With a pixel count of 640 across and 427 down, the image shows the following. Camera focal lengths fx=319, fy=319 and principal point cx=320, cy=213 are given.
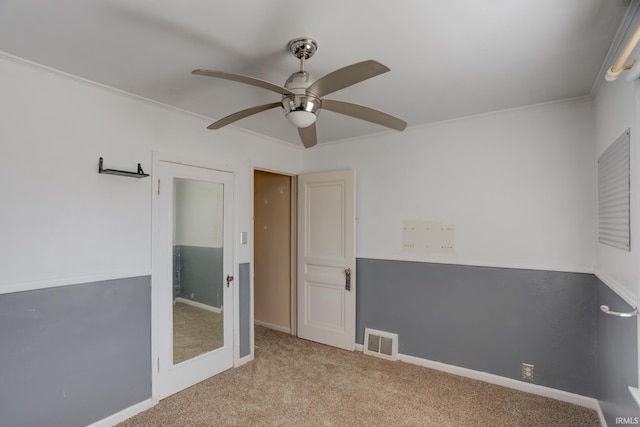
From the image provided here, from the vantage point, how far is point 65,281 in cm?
210

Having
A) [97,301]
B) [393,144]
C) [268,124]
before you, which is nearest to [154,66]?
[268,124]

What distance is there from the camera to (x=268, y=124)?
3178 mm

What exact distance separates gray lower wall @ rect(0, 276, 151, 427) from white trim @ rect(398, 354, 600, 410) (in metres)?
2.50

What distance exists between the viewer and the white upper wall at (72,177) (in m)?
1.92

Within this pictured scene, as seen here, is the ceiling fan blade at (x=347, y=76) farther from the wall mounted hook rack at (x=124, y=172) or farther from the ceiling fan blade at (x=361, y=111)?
the wall mounted hook rack at (x=124, y=172)

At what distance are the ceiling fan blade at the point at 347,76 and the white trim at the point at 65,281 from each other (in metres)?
1.94

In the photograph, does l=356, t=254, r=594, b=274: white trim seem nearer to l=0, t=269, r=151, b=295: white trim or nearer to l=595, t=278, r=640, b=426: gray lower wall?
l=595, t=278, r=640, b=426: gray lower wall

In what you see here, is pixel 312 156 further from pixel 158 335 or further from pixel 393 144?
pixel 158 335

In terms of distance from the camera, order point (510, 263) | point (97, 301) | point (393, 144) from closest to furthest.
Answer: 1. point (97, 301)
2. point (510, 263)
3. point (393, 144)

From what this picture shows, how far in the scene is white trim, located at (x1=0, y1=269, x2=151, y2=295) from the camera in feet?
6.22

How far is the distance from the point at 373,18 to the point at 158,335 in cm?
273

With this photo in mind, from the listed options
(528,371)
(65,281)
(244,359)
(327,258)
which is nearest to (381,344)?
(327,258)

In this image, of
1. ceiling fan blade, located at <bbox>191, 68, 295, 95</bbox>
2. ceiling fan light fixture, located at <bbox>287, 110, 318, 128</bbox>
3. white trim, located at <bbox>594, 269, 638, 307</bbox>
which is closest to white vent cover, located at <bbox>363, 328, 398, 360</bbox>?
white trim, located at <bbox>594, 269, 638, 307</bbox>

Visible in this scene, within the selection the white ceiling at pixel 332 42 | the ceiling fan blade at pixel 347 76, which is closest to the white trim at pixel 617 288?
the white ceiling at pixel 332 42
